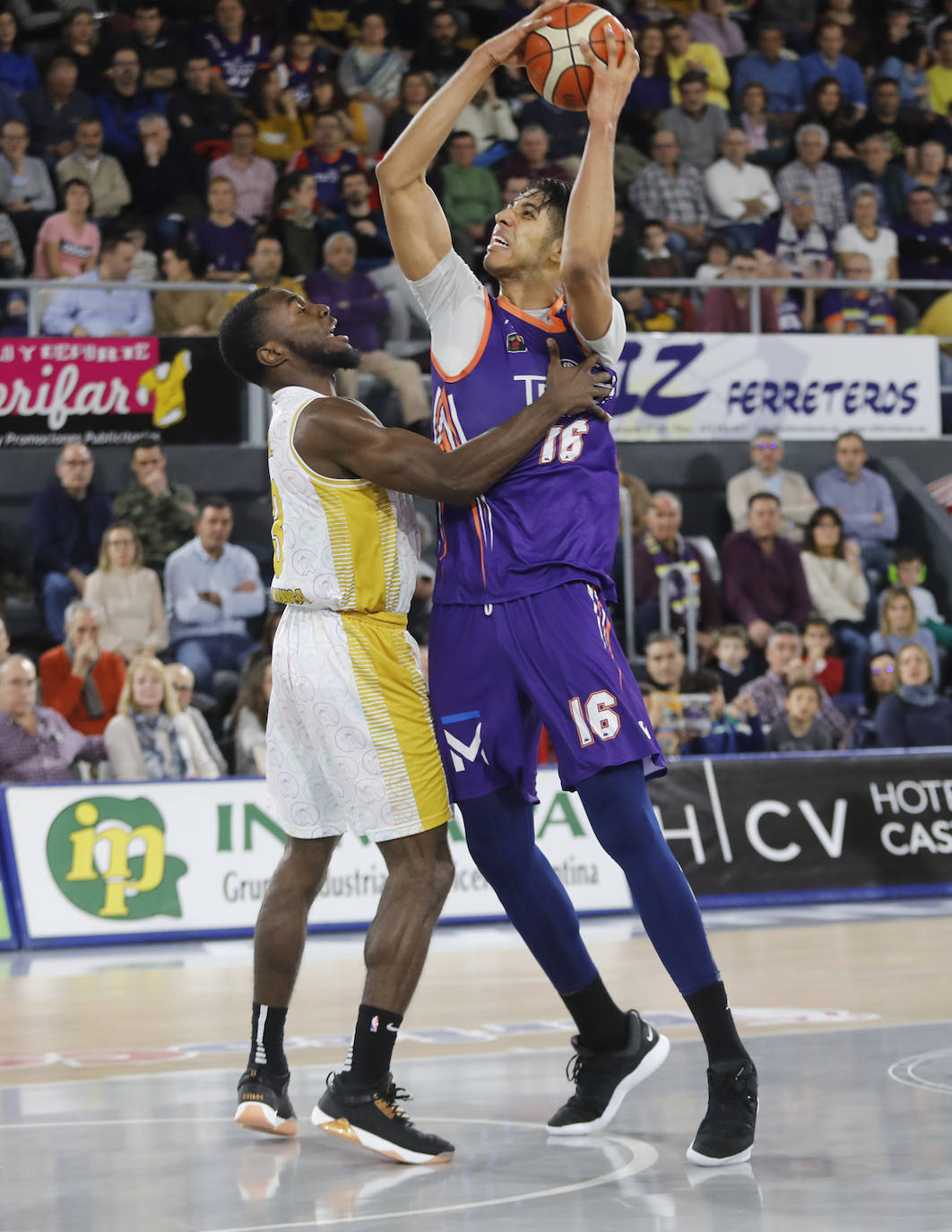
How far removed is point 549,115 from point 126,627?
6891 millimetres

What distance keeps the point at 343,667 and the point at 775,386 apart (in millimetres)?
10268

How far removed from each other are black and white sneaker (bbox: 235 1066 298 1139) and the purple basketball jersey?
56.2 inches

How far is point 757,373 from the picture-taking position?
14.7 metres

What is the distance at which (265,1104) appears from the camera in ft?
16.6

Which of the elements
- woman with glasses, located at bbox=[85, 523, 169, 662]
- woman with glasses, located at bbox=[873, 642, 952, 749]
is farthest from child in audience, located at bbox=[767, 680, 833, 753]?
woman with glasses, located at bbox=[85, 523, 169, 662]

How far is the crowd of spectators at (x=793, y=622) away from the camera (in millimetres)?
12195

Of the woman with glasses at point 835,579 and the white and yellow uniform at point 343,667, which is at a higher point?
the woman with glasses at point 835,579

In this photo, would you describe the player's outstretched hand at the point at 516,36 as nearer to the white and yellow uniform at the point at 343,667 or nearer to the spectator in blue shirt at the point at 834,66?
the white and yellow uniform at the point at 343,667

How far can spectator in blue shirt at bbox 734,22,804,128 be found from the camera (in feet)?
58.2

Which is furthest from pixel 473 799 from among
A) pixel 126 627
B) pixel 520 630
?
pixel 126 627

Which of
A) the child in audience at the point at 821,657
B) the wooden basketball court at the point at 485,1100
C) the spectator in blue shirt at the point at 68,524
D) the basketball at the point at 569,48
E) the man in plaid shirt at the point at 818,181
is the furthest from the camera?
the man in plaid shirt at the point at 818,181

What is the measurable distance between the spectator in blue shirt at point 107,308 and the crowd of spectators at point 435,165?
0.02m

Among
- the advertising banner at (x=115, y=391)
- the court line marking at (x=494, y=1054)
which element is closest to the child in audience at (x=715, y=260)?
the advertising banner at (x=115, y=391)

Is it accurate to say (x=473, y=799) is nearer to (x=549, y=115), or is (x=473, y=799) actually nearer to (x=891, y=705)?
(x=891, y=705)
